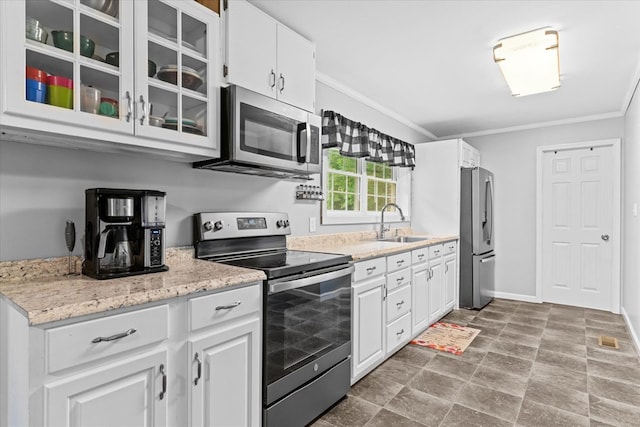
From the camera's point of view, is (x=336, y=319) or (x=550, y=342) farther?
(x=550, y=342)

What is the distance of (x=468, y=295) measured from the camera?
14.5 ft

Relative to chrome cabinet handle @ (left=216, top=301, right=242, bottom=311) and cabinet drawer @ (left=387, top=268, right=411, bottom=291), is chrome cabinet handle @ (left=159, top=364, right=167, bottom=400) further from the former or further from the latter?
cabinet drawer @ (left=387, top=268, right=411, bottom=291)

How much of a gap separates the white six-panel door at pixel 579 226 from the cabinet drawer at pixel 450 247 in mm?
1435

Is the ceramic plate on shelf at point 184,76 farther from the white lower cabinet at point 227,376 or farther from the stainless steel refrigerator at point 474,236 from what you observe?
the stainless steel refrigerator at point 474,236

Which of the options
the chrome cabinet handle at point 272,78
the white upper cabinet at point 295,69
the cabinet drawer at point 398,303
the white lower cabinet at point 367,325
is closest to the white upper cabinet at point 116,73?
the chrome cabinet handle at point 272,78

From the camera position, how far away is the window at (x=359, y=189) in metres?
3.39

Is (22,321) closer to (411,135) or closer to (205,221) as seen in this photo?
(205,221)

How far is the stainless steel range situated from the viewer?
1.76 m

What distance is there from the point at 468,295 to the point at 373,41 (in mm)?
3249

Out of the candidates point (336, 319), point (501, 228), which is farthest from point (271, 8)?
point (501, 228)

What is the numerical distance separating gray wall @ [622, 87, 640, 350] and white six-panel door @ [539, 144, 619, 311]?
18 centimetres

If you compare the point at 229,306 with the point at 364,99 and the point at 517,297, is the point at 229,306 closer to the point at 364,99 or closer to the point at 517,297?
the point at 364,99

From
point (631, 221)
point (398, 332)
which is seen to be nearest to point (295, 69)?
point (398, 332)

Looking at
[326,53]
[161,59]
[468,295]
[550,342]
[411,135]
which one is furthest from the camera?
[411,135]
